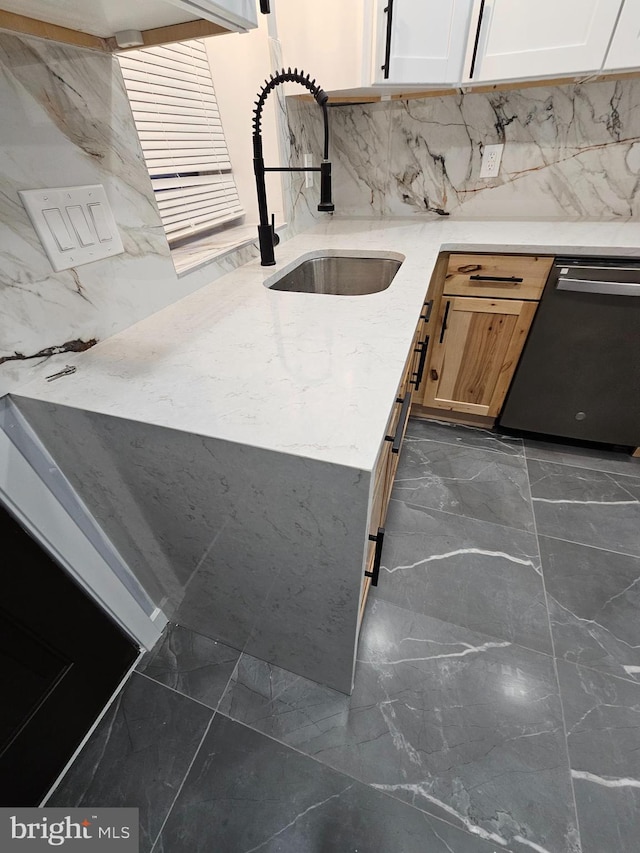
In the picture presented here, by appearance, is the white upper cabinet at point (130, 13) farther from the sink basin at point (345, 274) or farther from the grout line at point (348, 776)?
the grout line at point (348, 776)

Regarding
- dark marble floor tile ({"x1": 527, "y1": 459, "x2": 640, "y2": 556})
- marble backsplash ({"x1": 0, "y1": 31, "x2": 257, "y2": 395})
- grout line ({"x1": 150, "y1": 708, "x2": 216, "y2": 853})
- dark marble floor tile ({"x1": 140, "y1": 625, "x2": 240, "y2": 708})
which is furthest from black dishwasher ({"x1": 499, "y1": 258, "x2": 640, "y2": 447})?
grout line ({"x1": 150, "y1": 708, "x2": 216, "y2": 853})

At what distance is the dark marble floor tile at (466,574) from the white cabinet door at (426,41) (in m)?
1.67

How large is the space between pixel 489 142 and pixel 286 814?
8.60ft

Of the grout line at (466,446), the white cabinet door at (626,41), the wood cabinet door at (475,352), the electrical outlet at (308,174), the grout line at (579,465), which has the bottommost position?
the grout line at (579,465)

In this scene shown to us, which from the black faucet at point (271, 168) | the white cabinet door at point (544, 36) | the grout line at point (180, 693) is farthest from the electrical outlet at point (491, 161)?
the grout line at point (180, 693)

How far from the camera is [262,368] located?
0.71m

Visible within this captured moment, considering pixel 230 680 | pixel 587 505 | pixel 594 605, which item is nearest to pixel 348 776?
pixel 230 680

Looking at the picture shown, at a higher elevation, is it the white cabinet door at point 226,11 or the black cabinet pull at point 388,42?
the black cabinet pull at point 388,42

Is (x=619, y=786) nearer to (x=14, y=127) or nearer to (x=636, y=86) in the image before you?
(x=14, y=127)

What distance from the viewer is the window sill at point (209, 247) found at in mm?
1117

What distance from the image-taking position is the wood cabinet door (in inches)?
62.1

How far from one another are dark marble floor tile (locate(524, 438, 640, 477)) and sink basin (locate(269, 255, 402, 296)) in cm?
111

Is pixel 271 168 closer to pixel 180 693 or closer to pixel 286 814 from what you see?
pixel 180 693

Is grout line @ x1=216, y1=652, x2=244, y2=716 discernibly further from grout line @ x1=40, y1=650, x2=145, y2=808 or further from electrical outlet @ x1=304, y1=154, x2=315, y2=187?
electrical outlet @ x1=304, y1=154, x2=315, y2=187
